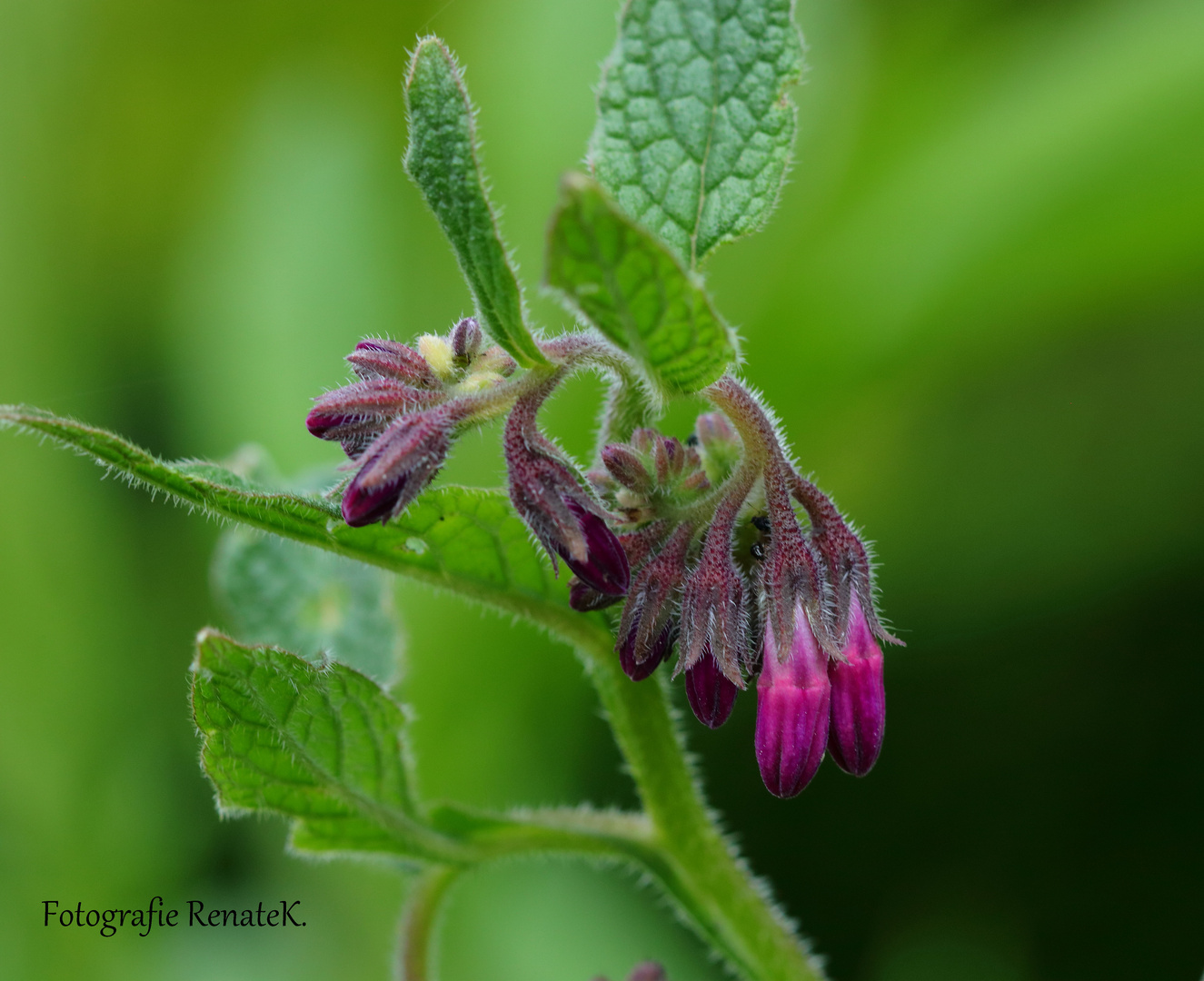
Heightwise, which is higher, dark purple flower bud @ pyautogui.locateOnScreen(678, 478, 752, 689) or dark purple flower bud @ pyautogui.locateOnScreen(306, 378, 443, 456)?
dark purple flower bud @ pyautogui.locateOnScreen(306, 378, 443, 456)

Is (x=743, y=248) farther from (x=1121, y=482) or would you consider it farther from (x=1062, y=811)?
(x=1062, y=811)

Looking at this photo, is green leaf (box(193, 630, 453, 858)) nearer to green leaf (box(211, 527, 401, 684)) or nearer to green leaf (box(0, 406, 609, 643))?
green leaf (box(0, 406, 609, 643))

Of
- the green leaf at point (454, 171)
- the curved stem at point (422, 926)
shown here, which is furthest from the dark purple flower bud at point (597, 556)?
the curved stem at point (422, 926)

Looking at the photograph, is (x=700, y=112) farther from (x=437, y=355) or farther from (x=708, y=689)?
(x=708, y=689)

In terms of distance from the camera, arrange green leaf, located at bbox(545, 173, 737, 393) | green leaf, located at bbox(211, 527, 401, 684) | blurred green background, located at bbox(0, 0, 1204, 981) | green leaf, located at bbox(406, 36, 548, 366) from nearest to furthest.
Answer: green leaf, located at bbox(545, 173, 737, 393)
green leaf, located at bbox(406, 36, 548, 366)
green leaf, located at bbox(211, 527, 401, 684)
blurred green background, located at bbox(0, 0, 1204, 981)

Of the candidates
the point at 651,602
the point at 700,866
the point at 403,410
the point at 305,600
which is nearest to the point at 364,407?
the point at 403,410

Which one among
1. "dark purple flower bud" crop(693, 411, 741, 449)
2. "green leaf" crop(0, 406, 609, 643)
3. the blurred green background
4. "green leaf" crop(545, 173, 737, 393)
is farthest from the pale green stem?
the blurred green background
